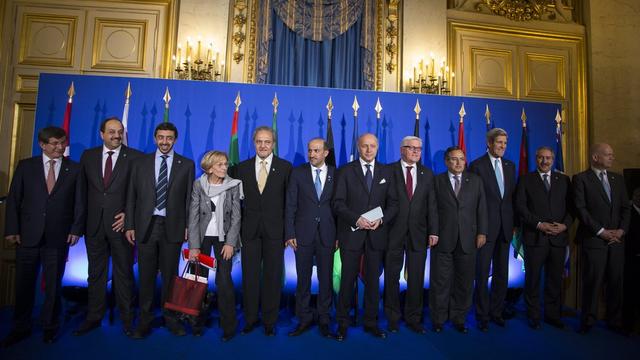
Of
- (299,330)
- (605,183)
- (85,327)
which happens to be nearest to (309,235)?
(299,330)

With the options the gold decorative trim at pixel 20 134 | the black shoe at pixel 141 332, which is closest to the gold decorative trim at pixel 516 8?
the black shoe at pixel 141 332

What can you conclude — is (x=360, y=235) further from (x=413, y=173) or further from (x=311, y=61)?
(x=311, y=61)

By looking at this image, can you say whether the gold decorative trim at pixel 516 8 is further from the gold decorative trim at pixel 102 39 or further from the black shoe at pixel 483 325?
the gold decorative trim at pixel 102 39

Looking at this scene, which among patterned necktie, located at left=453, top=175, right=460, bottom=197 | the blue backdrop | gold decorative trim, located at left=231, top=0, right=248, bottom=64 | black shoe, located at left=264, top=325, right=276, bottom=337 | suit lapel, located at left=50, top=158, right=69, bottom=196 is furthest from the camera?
gold decorative trim, located at left=231, top=0, right=248, bottom=64

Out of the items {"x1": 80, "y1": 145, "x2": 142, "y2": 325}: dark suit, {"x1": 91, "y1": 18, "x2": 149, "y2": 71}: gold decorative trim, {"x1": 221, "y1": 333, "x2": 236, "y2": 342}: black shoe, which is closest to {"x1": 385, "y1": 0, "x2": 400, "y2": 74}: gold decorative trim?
{"x1": 91, "y1": 18, "x2": 149, "y2": 71}: gold decorative trim

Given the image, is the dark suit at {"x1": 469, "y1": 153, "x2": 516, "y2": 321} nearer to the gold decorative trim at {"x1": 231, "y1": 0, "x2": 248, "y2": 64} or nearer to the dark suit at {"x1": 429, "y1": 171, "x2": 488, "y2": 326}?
the dark suit at {"x1": 429, "y1": 171, "x2": 488, "y2": 326}

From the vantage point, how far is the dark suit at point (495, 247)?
3504 millimetres

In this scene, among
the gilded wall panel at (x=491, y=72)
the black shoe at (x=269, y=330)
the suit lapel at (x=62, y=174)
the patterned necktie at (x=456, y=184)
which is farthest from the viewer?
the gilded wall panel at (x=491, y=72)

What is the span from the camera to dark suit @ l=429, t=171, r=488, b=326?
336cm

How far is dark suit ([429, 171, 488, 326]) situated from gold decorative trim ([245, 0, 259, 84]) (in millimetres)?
2711

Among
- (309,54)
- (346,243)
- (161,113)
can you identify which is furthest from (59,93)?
(346,243)

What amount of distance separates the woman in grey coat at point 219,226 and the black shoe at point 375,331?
3.65 ft

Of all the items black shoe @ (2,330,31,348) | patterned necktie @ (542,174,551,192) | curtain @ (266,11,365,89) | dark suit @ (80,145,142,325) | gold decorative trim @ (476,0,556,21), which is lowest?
black shoe @ (2,330,31,348)

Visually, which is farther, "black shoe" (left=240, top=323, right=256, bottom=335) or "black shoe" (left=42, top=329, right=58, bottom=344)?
"black shoe" (left=240, top=323, right=256, bottom=335)
